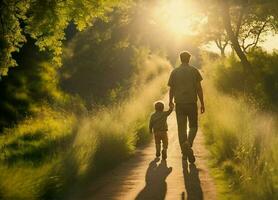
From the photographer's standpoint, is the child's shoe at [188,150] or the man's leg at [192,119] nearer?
the child's shoe at [188,150]

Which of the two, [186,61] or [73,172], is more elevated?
[186,61]

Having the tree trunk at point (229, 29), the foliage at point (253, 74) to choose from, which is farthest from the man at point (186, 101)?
the foliage at point (253, 74)

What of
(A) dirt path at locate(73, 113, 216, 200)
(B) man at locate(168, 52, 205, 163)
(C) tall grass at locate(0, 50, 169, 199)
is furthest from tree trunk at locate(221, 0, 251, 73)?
(B) man at locate(168, 52, 205, 163)

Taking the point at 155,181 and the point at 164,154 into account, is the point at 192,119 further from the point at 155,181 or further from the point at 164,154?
the point at 155,181

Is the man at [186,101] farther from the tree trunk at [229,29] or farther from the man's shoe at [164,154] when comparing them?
the tree trunk at [229,29]

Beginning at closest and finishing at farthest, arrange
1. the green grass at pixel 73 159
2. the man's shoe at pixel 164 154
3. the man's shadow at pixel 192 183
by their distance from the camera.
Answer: the green grass at pixel 73 159 → the man's shadow at pixel 192 183 → the man's shoe at pixel 164 154

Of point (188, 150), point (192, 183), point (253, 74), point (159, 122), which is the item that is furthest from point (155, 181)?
point (253, 74)

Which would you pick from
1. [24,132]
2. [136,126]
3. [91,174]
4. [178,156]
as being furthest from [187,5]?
[91,174]

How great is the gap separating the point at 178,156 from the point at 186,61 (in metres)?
2.34

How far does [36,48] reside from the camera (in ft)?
108

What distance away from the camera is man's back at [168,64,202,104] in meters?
11.5

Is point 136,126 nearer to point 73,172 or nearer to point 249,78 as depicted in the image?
point 73,172

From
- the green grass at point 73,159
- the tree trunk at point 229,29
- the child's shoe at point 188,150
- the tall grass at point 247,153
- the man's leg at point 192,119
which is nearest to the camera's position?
the tall grass at point 247,153

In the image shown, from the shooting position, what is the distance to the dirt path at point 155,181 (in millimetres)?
Answer: 8984
